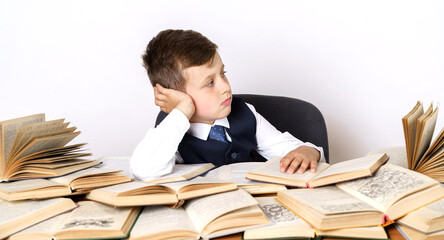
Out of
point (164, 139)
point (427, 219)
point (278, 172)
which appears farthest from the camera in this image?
point (164, 139)

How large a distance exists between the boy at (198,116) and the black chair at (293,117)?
0.17 metres

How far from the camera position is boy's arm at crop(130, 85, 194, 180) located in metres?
1.88

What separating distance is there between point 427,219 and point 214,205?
0.55 meters

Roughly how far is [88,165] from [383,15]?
8.18 ft

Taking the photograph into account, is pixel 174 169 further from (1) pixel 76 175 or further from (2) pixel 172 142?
(1) pixel 76 175

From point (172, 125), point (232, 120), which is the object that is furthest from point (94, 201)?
point (232, 120)

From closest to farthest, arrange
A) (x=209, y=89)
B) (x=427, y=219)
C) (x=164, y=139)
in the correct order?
(x=427, y=219), (x=164, y=139), (x=209, y=89)

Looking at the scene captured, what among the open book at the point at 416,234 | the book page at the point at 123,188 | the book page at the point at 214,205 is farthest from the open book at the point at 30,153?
the open book at the point at 416,234

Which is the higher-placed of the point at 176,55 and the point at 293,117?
the point at 176,55

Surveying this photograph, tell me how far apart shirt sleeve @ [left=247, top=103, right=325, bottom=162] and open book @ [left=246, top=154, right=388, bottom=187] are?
0.70 meters

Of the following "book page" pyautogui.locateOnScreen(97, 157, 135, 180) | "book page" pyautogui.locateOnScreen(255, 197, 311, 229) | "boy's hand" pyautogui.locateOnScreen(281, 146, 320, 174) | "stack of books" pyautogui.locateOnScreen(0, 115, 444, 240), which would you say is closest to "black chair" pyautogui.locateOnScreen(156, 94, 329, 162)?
"book page" pyautogui.locateOnScreen(97, 157, 135, 180)

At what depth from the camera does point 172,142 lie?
204 cm

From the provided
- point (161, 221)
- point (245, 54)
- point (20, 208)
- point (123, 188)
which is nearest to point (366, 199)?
point (161, 221)

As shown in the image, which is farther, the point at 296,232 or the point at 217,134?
the point at 217,134
